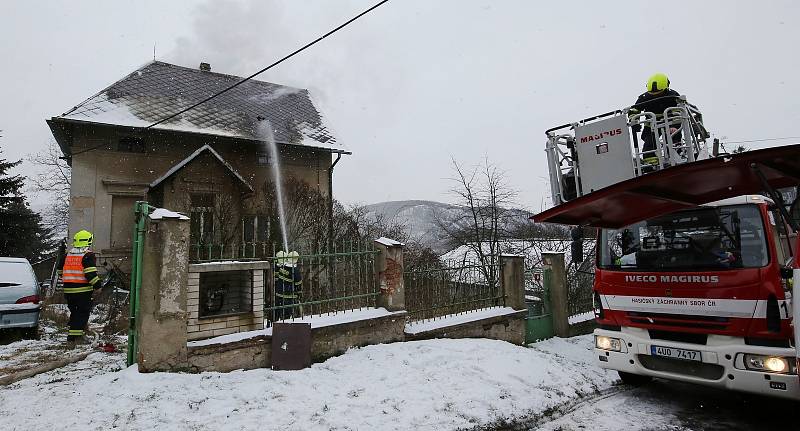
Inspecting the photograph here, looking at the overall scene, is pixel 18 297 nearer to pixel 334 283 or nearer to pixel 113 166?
pixel 334 283

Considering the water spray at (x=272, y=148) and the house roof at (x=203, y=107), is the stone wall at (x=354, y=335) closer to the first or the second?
the water spray at (x=272, y=148)

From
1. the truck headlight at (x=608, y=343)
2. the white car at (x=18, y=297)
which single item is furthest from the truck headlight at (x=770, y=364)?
the white car at (x=18, y=297)

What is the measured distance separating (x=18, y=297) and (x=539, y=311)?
956cm

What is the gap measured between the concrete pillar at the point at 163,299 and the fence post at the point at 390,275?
291 centimetres

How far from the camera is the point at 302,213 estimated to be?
16.0 metres

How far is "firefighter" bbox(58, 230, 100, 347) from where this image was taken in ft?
22.5

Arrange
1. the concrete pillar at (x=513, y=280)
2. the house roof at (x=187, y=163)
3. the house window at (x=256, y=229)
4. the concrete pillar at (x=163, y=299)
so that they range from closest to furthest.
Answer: the concrete pillar at (x=163, y=299) < the concrete pillar at (x=513, y=280) < the house roof at (x=187, y=163) < the house window at (x=256, y=229)

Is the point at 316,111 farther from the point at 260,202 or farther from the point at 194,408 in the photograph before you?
the point at 194,408

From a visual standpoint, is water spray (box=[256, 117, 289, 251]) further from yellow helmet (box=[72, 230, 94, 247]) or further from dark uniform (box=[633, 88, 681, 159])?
dark uniform (box=[633, 88, 681, 159])

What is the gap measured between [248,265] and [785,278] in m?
6.09

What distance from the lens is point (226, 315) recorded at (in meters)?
5.63

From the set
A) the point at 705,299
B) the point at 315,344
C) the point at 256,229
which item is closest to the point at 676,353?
the point at 705,299

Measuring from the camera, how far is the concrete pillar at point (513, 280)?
28.7 ft

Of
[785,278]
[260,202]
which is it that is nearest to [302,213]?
[260,202]
